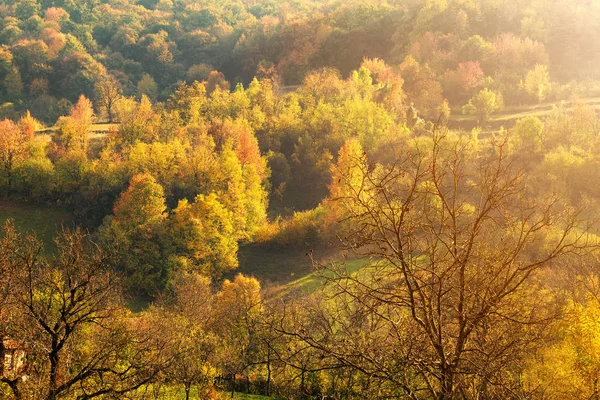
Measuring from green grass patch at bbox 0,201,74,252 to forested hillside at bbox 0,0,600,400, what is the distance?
0.29 metres

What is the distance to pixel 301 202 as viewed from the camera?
57.6m

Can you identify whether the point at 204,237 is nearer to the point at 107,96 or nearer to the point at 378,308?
the point at 378,308

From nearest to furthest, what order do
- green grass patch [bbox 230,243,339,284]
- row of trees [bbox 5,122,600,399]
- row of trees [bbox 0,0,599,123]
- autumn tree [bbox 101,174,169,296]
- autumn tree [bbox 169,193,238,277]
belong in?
row of trees [bbox 5,122,600,399] → autumn tree [bbox 101,174,169,296] → green grass patch [bbox 230,243,339,284] → autumn tree [bbox 169,193,238,277] → row of trees [bbox 0,0,599,123]

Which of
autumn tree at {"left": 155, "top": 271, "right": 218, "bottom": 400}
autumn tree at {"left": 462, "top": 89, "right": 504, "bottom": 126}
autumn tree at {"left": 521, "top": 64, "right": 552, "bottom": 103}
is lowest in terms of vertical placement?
autumn tree at {"left": 155, "top": 271, "right": 218, "bottom": 400}

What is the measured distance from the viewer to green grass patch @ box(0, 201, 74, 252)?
A: 46906mm

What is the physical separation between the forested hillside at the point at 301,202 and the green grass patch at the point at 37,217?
0.29m

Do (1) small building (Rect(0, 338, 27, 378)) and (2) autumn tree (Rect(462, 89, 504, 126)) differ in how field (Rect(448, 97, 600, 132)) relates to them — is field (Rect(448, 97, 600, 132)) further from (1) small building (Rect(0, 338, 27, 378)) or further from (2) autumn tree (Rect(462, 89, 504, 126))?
(1) small building (Rect(0, 338, 27, 378))

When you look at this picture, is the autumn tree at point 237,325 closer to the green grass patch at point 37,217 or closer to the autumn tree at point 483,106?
the green grass patch at point 37,217

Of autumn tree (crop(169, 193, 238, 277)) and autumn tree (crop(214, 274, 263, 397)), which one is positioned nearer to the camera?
autumn tree (crop(214, 274, 263, 397))

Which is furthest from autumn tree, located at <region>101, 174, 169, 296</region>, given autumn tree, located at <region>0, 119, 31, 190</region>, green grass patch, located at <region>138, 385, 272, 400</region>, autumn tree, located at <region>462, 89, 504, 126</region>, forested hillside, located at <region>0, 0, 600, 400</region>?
autumn tree, located at <region>462, 89, 504, 126</region>

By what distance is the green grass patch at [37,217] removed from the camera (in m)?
46.9

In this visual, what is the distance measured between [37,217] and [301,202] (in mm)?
24755

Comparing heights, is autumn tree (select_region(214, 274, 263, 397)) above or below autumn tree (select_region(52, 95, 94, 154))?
below

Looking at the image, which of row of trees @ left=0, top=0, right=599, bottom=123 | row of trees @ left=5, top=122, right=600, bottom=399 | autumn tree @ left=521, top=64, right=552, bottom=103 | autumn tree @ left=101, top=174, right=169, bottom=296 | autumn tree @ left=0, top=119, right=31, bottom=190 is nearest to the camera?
row of trees @ left=5, top=122, right=600, bottom=399
